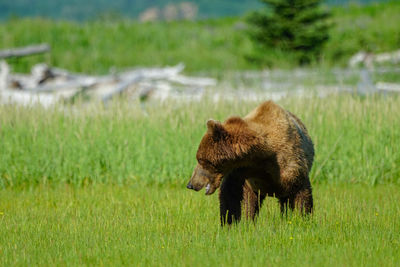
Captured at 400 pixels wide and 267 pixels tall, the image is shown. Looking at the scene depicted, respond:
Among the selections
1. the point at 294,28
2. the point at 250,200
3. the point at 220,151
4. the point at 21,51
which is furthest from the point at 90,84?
the point at 220,151

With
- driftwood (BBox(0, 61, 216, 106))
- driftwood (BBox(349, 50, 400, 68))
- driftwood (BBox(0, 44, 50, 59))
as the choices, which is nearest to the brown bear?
driftwood (BBox(0, 61, 216, 106))

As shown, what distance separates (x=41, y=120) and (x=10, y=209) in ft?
8.13

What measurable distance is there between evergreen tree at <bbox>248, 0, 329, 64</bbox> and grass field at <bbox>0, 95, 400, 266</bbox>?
34.4 feet

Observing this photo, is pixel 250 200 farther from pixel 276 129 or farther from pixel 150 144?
pixel 150 144

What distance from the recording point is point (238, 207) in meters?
4.95

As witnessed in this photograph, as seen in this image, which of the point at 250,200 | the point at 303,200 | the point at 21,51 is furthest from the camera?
the point at 21,51

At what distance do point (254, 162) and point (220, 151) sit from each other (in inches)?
15.3

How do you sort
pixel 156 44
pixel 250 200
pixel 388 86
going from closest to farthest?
pixel 250 200 < pixel 388 86 < pixel 156 44

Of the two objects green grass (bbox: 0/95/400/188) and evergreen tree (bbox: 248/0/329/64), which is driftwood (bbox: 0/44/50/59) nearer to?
evergreen tree (bbox: 248/0/329/64)

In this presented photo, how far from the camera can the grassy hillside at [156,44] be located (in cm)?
2084

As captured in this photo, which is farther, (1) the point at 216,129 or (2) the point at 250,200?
(2) the point at 250,200

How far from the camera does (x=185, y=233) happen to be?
4.89 metres

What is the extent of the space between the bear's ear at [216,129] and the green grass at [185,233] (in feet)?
2.63

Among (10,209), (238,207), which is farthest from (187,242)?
(10,209)
